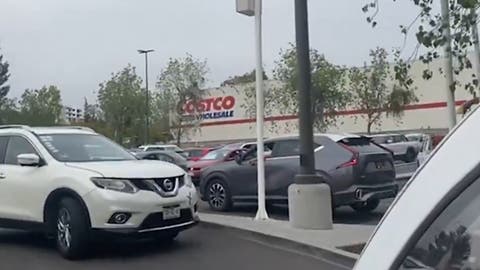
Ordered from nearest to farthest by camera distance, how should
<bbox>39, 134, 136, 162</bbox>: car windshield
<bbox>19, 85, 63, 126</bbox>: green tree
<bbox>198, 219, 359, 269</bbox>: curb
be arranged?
<bbox>198, 219, 359, 269</bbox>: curb, <bbox>39, 134, 136, 162</bbox>: car windshield, <bbox>19, 85, 63, 126</bbox>: green tree

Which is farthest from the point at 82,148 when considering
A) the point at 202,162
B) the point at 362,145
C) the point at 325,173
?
the point at 202,162

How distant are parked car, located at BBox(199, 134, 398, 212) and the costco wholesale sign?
1657 inches

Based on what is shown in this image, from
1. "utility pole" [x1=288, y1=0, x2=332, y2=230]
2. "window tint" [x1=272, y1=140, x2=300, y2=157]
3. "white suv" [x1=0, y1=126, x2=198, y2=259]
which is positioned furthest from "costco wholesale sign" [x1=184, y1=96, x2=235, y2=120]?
"white suv" [x1=0, y1=126, x2=198, y2=259]

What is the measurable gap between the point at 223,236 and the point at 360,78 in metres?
33.0

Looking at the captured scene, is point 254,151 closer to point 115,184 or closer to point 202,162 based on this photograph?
point 115,184

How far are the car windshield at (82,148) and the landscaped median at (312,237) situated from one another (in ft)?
7.00

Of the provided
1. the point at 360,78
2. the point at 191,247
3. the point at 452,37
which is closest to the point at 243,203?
the point at 191,247

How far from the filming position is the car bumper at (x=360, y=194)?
10703 millimetres

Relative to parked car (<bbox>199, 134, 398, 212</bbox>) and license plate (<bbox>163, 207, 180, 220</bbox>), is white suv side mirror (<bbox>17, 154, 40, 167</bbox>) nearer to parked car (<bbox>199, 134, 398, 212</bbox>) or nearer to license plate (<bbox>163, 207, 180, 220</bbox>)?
license plate (<bbox>163, 207, 180, 220</bbox>)

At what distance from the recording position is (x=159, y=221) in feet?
25.6

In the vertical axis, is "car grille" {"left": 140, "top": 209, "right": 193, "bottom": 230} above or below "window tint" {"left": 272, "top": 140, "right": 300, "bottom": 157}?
below

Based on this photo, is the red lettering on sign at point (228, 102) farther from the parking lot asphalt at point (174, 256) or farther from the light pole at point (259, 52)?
the parking lot asphalt at point (174, 256)

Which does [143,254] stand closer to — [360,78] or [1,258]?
[1,258]

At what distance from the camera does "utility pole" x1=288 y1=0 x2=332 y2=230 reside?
29.8 feet
